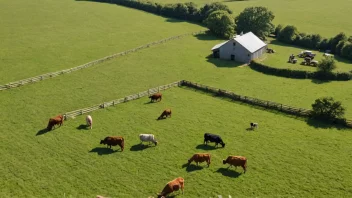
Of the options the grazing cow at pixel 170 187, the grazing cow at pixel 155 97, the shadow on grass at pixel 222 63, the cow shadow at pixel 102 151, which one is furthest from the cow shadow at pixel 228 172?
the shadow on grass at pixel 222 63

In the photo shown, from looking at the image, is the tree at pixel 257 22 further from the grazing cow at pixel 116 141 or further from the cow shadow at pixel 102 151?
the cow shadow at pixel 102 151

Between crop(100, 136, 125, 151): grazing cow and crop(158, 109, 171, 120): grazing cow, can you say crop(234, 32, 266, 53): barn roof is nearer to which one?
crop(158, 109, 171, 120): grazing cow

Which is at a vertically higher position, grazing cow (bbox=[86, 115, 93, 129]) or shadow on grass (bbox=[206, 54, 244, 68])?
shadow on grass (bbox=[206, 54, 244, 68])

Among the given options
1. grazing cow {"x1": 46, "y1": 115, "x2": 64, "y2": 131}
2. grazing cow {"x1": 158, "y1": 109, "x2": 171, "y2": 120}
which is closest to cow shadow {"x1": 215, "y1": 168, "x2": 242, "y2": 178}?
grazing cow {"x1": 158, "y1": 109, "x2": 171, "y2": 120}

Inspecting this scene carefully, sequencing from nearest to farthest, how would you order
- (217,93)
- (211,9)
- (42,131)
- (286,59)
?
(42,131), (217,93), (286,59), (211,9)

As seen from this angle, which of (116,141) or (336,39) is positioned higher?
(336,39)

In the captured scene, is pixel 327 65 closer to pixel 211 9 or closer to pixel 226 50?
pixel 226 50

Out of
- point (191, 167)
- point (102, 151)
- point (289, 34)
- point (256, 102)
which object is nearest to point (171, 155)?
point (191, 167)
